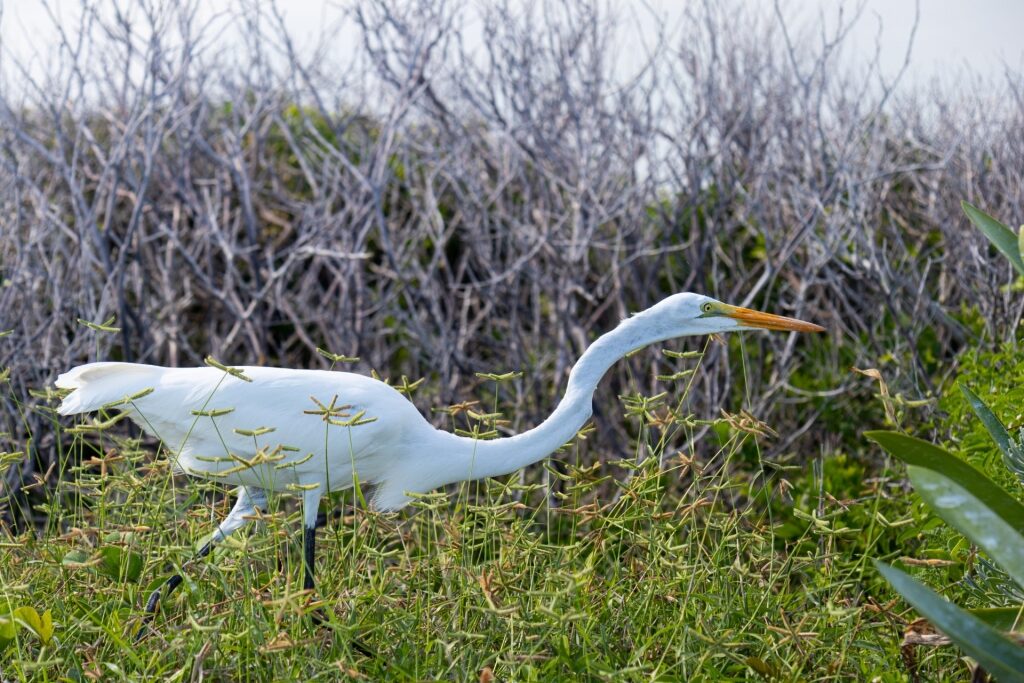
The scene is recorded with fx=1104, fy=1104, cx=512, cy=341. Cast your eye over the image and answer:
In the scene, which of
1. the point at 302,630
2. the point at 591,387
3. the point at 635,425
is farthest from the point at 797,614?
the point at 635,425

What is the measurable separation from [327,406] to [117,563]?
68cm

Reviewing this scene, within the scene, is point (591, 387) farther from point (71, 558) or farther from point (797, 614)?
point (71, 558)

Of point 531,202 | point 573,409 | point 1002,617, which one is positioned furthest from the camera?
point 531,202

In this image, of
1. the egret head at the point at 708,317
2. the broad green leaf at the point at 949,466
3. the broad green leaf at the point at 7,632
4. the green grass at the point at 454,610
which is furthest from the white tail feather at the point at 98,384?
the broad green leaf at the point at 949,466

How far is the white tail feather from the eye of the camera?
304 cm

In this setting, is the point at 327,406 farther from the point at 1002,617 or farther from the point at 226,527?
the point at 1002,617

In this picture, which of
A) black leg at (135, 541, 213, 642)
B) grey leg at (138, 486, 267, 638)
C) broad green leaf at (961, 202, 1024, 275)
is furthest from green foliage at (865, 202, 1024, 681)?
black leg at (135, 541, 213, 642)

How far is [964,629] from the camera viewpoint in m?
1.83

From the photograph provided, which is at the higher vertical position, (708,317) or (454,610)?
(708,317)

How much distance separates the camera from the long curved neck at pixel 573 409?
309 cm

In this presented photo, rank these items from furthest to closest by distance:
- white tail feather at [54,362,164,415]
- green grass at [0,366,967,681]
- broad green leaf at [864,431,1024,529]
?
white tail feather at [54,362,164,415], green grass at [0,366,967,681], broad green leaf at [864,431,1024,529]

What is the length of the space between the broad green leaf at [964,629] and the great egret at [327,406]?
134cm

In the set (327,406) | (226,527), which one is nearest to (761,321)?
(327,406)

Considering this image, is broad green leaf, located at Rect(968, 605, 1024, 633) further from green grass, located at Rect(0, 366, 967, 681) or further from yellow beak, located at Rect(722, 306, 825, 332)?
yellow beak, located at Rect(722, 306, 825, 332)
